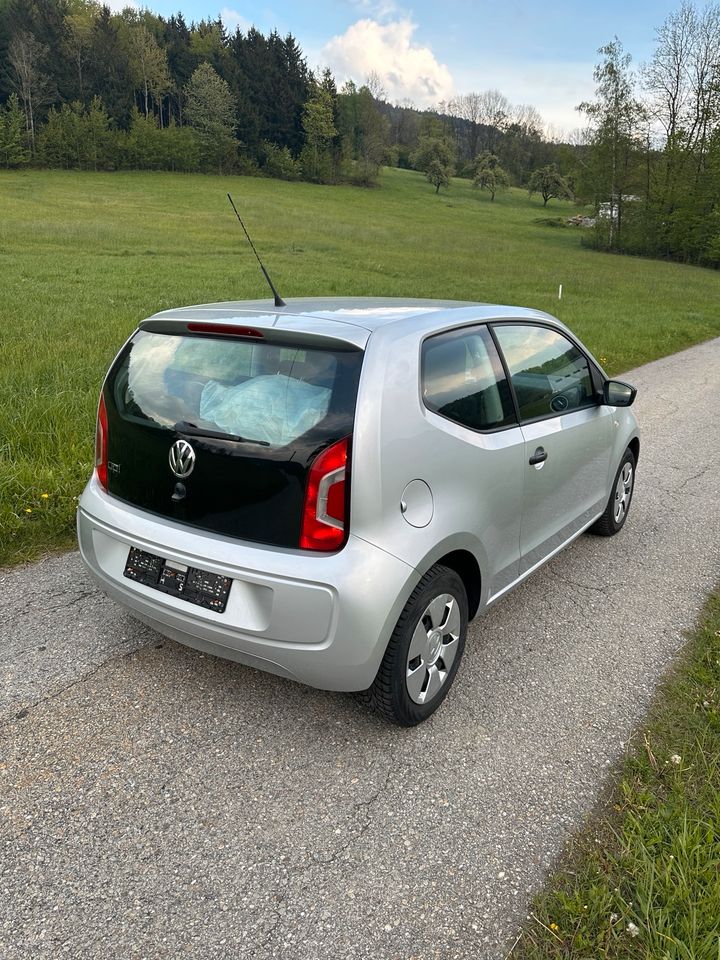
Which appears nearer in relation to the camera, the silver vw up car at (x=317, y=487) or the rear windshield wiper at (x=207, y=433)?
the silver vw up car at (x=317, y=487)

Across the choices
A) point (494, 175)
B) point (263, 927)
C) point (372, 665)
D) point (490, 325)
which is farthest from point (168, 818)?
point (494, 175)

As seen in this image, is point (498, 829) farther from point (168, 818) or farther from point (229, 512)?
point (229, 512)

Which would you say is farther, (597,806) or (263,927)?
(597,806)

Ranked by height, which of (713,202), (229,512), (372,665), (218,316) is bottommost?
(372,665)

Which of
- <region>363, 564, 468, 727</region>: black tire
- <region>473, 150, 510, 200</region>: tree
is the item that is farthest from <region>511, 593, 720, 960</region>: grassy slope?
<region>473, 150, 510, 200</region>: tree

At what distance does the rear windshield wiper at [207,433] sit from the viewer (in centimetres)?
250

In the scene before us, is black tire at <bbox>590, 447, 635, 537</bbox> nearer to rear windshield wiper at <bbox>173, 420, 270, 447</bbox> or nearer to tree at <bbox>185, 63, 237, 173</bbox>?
rear windshield wiper at <bbox>173, 420, 270, 447</bbox>

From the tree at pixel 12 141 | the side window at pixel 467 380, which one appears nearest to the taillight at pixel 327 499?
the side window at pixel 467 380

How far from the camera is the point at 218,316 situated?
114 inches

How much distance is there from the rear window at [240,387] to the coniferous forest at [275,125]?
151 ft

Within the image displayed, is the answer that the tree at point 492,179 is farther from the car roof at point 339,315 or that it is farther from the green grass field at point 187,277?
the car roof at point 339,315

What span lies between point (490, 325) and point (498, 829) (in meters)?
2.21

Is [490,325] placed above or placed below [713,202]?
below

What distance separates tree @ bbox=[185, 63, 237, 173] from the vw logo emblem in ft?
249
